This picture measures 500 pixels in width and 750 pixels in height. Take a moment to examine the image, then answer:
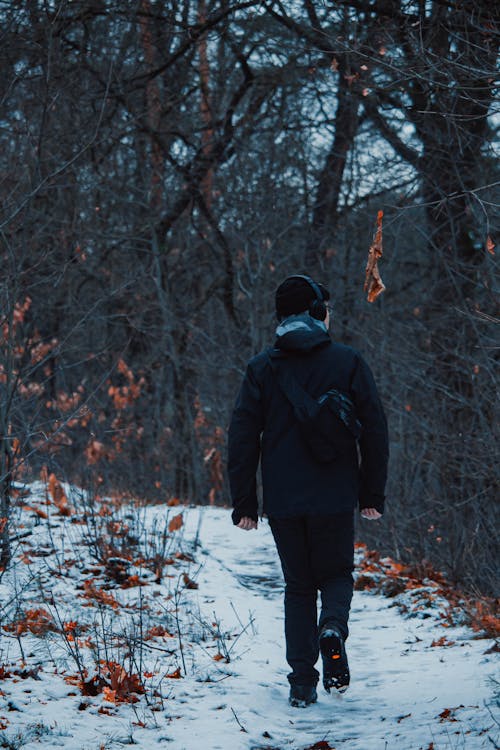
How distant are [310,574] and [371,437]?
73 centimetres

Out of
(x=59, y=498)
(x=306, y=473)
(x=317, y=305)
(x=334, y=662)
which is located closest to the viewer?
(x=334, y=662)

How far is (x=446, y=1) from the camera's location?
6.22 metres

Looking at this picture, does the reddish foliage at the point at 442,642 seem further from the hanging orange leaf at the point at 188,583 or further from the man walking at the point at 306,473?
the hanging orange leaf at the point at 188,583

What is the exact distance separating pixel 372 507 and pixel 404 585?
2887 mm

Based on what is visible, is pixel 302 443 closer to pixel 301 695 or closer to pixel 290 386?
pixel 290 386

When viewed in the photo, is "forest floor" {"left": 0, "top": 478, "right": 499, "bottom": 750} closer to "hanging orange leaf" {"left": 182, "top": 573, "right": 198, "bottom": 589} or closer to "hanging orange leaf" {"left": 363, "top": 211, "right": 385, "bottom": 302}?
"hanging orange leaf" {"left": 182, "top": 573, "right": 198, "bottom": 589}

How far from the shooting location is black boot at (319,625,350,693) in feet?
12.9

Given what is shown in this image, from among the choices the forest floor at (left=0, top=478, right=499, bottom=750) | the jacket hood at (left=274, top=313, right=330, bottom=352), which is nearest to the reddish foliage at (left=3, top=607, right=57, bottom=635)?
the forest floor at (left=0, top=478, right=499, bottom=750)

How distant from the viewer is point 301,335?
4312 millimetres

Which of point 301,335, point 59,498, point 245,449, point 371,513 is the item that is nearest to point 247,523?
point 245,449

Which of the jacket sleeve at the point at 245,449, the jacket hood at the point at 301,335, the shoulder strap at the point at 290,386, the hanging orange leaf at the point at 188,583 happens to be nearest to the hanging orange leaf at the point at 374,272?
the jacket hood at the point at 301,335

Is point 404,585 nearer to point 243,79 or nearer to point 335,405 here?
point 335,405

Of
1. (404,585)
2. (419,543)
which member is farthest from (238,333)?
(404,585)

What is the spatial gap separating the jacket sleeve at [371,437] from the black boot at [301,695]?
2.99ft
